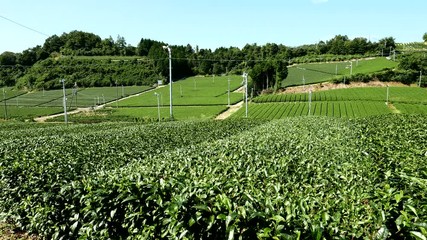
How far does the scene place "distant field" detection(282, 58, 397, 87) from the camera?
341 feet

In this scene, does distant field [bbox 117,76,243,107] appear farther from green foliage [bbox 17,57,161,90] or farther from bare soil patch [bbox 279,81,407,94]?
bare soil patch [bbox 279,81,407,94]

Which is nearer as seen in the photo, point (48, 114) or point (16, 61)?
point (48, 114)

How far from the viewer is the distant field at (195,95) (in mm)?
93319

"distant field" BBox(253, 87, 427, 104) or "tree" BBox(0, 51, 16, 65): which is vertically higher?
"tree" BBox(0, 51, 16, 65)

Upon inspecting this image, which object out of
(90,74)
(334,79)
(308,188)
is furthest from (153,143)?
(90,74)

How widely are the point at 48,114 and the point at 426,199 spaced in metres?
94.2

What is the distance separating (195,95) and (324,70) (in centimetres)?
5253

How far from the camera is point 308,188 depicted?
488 cm

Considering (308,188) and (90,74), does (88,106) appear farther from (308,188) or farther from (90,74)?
(308,188)

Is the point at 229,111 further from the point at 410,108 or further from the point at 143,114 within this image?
the point at 410,108

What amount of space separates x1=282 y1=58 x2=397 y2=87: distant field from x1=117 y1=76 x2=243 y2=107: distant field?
21.3 meters

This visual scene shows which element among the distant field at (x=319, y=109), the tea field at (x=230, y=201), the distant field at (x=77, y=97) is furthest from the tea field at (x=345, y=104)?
the tea field at (x=230, y=201)

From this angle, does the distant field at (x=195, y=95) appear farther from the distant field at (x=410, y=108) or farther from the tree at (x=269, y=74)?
the distant field at (x=410, y=108)

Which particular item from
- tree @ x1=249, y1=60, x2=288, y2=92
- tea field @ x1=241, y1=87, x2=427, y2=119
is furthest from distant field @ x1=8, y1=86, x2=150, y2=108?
tea field @ x1=241, y1=87, x2=427, y2=119
